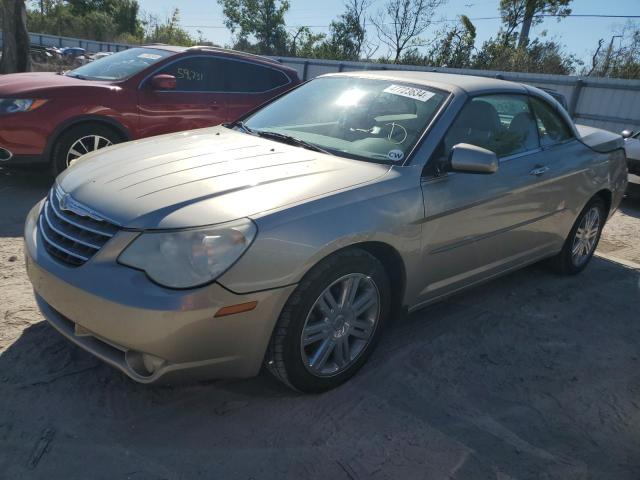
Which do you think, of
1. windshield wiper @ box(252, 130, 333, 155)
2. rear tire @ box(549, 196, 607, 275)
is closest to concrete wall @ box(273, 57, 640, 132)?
rear tire @ box(549, 196, 607, 275)

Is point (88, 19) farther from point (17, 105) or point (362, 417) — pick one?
point (362, 417)

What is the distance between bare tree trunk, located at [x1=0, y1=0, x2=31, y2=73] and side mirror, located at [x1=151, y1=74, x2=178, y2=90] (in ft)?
39.6

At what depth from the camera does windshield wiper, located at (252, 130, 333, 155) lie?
3.19 m

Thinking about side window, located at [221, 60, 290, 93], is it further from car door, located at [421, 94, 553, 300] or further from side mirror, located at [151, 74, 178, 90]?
car door, located at [421, 94, 553, 300]

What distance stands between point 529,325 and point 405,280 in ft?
4.41

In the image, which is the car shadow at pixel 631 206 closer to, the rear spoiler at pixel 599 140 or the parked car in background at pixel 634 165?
the parked car in background at pixel 634 165

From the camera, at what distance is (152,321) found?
213cm

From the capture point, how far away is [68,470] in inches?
83.7

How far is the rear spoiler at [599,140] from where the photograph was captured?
451cm

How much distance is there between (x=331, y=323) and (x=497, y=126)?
198 cm

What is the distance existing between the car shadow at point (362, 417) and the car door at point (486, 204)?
21.3 inches

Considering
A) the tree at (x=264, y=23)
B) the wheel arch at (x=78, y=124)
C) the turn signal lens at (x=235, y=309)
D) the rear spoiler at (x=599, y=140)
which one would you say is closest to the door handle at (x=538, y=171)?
the rear spoiler at (x=599, y=140)

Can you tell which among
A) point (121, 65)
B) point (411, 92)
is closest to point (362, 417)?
point (411, 92)

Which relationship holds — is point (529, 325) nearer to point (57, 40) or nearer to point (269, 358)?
point (269, 358)
